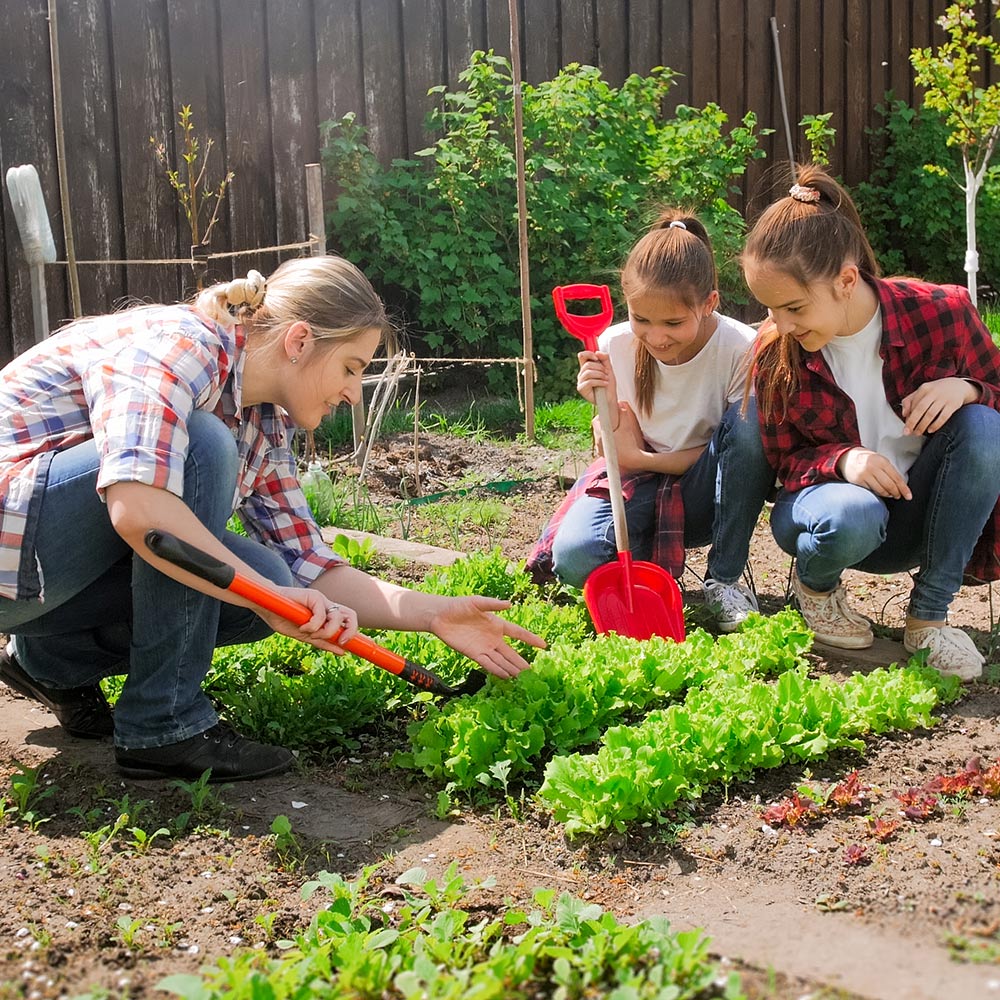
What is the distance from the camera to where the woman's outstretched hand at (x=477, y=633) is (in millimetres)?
2908

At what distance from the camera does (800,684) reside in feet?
9.26

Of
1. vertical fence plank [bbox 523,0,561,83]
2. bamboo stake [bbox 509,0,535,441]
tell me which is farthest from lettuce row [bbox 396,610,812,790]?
vertical fence plank [bbox 523,0,561,83]

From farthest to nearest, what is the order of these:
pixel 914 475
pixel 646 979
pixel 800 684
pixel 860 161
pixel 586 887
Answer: pixel 860 161, pixel 914 475, pixel 800 684, pixel 586 887, pixel 646 979

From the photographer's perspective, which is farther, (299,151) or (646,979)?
(299,151)

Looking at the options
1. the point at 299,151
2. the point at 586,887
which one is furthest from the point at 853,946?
the point at 299,151

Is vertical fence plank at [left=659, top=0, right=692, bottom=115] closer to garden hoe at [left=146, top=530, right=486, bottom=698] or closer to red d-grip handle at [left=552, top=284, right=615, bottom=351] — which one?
red d-grip handle at [left=552, top=284, right=615, bottom=351]

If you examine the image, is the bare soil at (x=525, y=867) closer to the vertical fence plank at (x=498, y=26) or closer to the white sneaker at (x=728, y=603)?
the white sneaker at (x=728, y=603)

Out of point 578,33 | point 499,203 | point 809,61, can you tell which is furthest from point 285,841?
point 809,61

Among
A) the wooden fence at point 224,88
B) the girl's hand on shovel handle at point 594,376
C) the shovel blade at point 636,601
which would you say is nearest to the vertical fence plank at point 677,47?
the wooden fence at point 224,88

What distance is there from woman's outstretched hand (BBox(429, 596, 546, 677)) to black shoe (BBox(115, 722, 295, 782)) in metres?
0.50

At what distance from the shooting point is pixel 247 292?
2656mm

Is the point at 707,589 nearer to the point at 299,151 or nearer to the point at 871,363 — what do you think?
the point at 871,363

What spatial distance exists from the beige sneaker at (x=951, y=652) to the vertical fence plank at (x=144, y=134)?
14.3 ft

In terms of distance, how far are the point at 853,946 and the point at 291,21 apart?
609 centimetres
